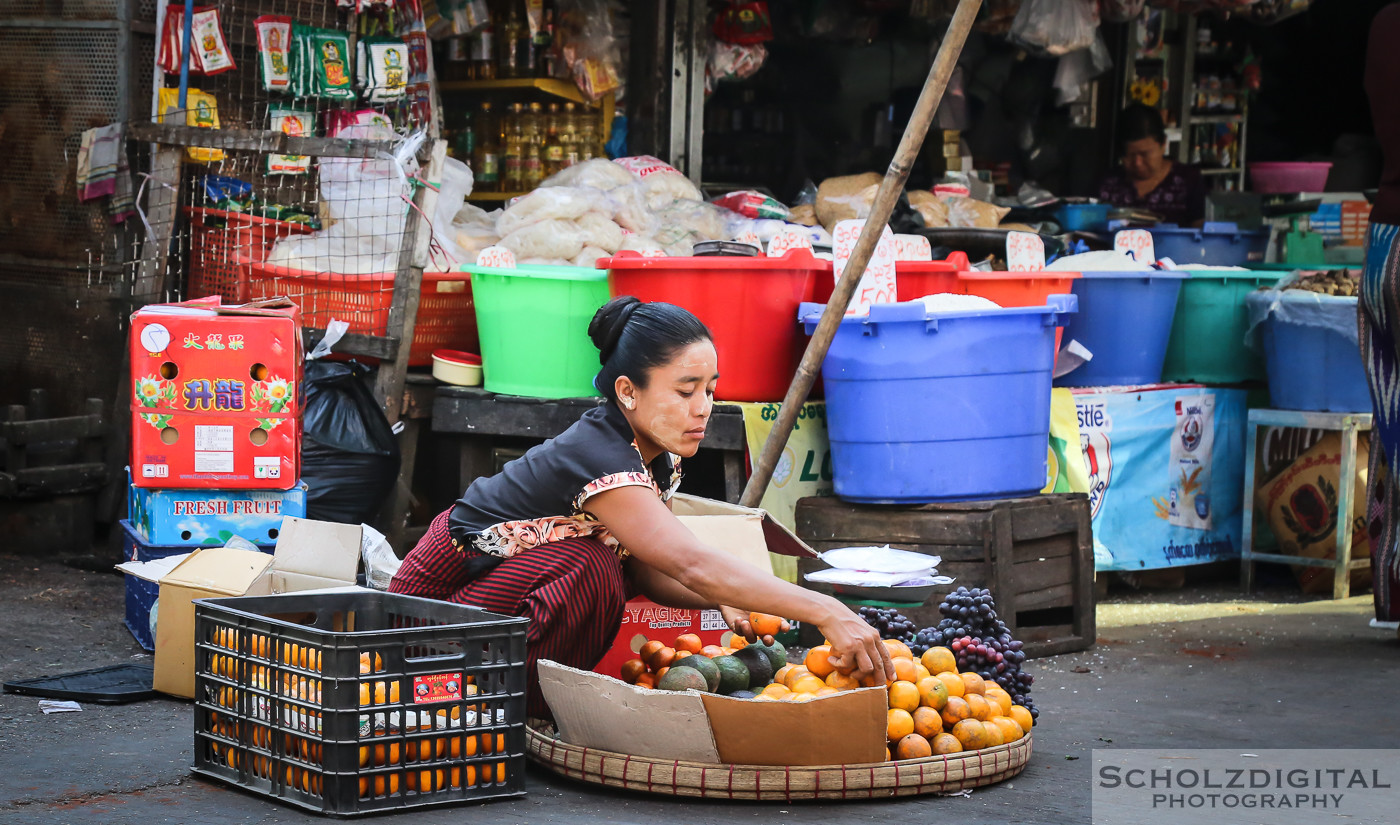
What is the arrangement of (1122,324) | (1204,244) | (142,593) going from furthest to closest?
(1204,244)
(1122,324)
(142,593)

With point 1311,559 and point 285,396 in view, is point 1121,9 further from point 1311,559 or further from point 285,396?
point 285,396

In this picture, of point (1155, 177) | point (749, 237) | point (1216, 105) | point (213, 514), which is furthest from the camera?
point (1216, 105)

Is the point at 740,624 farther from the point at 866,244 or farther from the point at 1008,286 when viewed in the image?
the point at 1008,286

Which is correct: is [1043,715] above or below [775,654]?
below

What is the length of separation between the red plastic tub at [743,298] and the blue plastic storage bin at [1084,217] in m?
3.08

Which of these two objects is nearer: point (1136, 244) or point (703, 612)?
point (703, 612)

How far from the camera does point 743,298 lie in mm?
4797

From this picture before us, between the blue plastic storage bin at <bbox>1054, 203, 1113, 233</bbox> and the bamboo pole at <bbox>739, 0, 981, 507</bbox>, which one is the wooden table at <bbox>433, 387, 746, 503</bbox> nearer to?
the bamboo pole at <bbox>739, 0, 981, 507</bbox>

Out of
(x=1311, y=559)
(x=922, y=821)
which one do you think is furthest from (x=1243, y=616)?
(x=922, y=821)

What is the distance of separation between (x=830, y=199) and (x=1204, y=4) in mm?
3249

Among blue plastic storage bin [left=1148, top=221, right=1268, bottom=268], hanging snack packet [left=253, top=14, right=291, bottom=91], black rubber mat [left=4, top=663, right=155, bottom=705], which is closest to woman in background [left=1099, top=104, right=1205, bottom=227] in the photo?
blue plastic storage bin [left=1148, top=221, right=1268, bottom=268]

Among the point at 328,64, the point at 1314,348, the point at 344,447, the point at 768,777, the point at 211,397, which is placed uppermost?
the point at 328,64

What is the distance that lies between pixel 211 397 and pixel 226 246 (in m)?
1.43

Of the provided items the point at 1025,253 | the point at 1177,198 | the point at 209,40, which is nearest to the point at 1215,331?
the point at 1025,253
